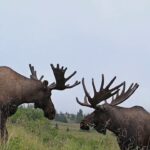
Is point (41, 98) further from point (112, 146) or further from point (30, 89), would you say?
point (112, 146)

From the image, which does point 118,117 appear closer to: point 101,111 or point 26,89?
point 101,111

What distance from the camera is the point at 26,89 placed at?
13.9 m

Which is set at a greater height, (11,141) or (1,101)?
(1,101)

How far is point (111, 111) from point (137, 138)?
3.38 feet

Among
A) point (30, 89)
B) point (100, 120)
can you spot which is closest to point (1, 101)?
point (30, 89)

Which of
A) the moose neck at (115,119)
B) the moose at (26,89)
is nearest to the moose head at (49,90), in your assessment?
the moose at (26,89)

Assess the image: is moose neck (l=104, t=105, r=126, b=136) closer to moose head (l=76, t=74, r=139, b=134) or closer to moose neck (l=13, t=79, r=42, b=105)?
moose head (l=76, t=74, r=139, b=134)

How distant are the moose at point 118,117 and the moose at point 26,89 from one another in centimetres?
90

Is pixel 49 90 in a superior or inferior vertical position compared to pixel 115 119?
superior

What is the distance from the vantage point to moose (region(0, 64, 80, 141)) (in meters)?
13.0

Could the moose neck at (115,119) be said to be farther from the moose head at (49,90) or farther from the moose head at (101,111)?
the moose head at (49,90)

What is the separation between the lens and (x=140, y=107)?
1365 cm

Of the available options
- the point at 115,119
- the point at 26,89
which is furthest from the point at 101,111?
the point at 26,89

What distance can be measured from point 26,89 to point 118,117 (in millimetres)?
2269
